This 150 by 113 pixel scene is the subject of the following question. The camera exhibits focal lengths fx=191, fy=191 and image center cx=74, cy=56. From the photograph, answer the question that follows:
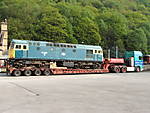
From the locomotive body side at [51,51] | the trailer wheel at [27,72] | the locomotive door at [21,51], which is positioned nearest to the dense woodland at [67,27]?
the locomotive body side at [51,51]

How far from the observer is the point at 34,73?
25.7m

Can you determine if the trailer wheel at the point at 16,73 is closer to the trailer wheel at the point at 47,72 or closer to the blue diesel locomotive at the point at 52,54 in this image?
the blue diesel locomotive at the point at 52,54

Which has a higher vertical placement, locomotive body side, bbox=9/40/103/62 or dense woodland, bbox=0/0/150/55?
dense woodland, bbox=0/0/150/55

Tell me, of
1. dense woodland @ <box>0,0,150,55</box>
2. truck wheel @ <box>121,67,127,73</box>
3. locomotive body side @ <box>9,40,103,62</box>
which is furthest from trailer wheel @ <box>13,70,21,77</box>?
dense woodland @ <box>0,0,150,55</box>

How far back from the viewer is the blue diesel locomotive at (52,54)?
83.4ft

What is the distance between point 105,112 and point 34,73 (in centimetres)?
1954

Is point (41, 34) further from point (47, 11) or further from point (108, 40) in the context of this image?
point (108, 40)

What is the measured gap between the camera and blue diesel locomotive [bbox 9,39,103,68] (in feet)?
A: 83.4

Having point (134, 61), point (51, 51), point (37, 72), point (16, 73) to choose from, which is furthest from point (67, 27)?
point (16, 73)

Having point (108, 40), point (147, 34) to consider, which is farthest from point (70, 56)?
point (147, 34)

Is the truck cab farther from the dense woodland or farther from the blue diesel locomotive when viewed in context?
the dense woodland

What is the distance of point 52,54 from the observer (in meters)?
27.5

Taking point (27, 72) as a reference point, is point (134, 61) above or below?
above

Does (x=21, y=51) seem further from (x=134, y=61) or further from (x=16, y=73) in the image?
(x=134, y=61)
